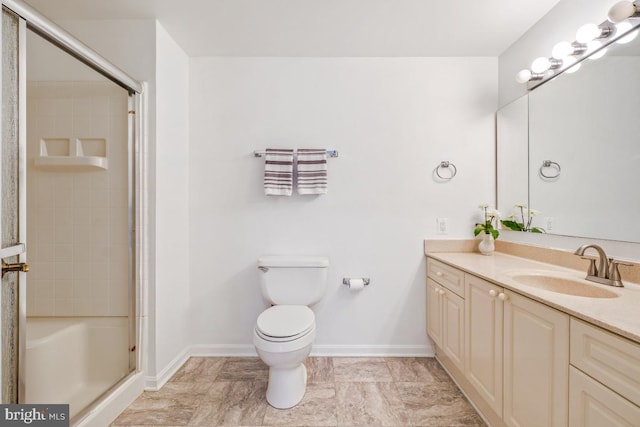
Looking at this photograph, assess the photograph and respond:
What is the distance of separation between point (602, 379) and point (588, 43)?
1554 millimetres

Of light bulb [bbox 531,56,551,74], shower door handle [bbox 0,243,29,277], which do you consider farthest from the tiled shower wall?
light bulb [bbox 531,56,551,74]

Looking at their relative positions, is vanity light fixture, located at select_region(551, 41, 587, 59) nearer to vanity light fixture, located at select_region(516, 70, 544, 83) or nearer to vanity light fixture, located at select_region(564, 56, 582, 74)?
vanity light fixture, located at select_region(564, 56, 582, 74)

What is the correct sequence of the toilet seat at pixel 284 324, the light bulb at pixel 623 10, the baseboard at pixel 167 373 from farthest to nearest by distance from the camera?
1. the baseboard at pixel 167 373
2. the toilet seat at pixel 284 324
3. the light bulb at pixel 623 10

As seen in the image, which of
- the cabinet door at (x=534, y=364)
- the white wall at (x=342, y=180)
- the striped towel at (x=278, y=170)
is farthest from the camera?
the white wall at (x=342, y=180)

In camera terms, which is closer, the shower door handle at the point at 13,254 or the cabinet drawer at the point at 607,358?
the cabinet drawer at the point at 607,358

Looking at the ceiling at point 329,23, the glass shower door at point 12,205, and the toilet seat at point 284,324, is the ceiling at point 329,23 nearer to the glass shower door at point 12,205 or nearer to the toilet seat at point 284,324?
the glass shower door at point 12,205

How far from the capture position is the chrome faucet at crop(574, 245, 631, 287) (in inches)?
46.4

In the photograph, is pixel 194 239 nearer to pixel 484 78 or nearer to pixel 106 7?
pixel 106 7

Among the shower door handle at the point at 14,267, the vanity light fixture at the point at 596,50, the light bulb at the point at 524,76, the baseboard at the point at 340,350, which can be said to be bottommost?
the baseboard at the point at 340,350

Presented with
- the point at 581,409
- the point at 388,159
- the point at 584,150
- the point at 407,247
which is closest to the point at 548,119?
the point at 584,150

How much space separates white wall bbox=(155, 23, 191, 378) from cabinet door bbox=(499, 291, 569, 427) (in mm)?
1892

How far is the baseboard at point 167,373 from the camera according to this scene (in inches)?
66.1

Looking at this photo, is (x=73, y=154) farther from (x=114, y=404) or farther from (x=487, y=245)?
(x=487, y=245)

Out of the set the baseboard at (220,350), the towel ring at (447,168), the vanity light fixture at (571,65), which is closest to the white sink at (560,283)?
the towel ring at (447,168)
